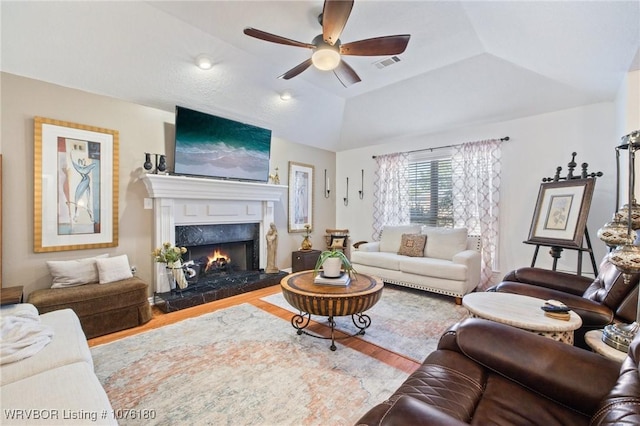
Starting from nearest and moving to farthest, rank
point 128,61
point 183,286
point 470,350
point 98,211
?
point 470,350
point 128,61
point 98,211
point 183,286

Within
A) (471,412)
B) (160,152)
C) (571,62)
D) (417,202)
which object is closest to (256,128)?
(160,152)

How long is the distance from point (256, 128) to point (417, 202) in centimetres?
303

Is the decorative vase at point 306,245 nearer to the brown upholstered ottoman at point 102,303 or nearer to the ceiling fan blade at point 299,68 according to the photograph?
the brown upholstered ottoman at point 102,303

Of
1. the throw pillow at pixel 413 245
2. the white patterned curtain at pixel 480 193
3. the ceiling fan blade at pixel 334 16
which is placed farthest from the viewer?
the throw pillow at pixel 413 245

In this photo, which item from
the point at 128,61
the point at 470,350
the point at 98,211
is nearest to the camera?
the point at 470,350

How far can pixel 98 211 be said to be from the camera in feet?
10.1

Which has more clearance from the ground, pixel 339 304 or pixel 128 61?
pixel 128 61

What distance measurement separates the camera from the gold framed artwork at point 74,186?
2.74 metres

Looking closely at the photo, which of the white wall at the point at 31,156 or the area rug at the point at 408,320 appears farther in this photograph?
the white wall at the point at 31,156

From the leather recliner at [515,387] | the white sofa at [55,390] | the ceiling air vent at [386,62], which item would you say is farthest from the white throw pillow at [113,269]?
the ceiling air vent at [386,62]

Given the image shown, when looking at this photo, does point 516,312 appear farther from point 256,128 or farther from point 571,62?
point 256,128

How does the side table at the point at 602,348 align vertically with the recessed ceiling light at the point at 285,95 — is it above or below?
below

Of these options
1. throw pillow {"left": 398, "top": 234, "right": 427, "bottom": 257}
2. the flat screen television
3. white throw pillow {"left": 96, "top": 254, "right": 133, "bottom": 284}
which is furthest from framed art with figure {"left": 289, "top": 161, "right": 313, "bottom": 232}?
white throw pillow {"left": 96, "top": 254, "right": 133, "bottom": 284}

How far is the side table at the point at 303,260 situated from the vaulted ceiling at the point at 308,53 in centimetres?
239
